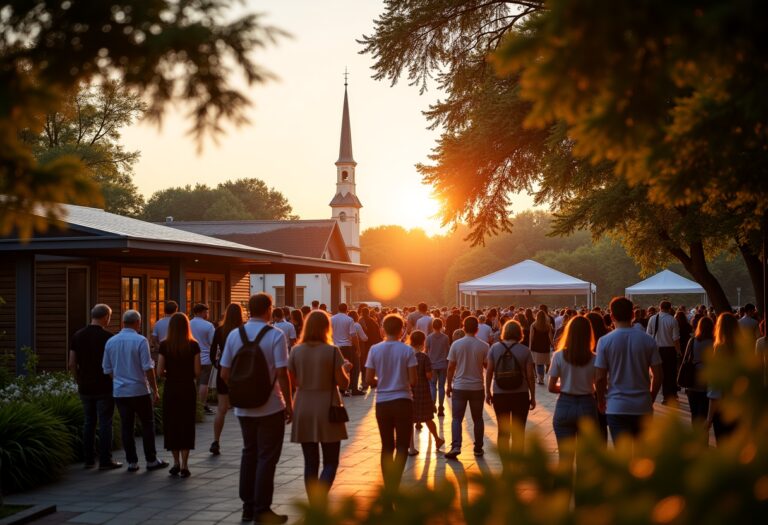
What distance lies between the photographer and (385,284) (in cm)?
10719

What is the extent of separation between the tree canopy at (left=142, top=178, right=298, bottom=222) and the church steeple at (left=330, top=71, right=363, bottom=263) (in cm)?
1149

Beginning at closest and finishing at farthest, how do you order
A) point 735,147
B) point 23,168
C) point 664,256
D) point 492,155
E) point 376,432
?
point 23,168, point 735,147, point 376,432, point 492,155, point 664,256

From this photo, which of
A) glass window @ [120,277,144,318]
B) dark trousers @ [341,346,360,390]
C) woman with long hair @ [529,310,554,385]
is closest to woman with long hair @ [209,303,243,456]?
dark trousers @ [341,346,360,390]

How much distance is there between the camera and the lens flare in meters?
105

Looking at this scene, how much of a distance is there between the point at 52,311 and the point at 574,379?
15.5 metres

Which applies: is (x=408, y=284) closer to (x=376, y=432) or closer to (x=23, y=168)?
(x=376, y=432)

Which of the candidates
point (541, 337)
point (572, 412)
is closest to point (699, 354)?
point (572, 412)

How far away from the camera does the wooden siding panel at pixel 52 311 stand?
20656 millimetres

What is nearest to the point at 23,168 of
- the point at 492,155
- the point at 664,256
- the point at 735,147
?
the point at 735,147

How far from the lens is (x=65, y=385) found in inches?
559

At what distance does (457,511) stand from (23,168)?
85.5 inches

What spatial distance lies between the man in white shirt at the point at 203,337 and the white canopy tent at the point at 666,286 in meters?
28.6

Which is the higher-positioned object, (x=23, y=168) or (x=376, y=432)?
(x=23, y=168)

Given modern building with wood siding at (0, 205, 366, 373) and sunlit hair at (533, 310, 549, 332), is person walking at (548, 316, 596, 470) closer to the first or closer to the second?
sunlit hair at (533, 310, 549, 332)
